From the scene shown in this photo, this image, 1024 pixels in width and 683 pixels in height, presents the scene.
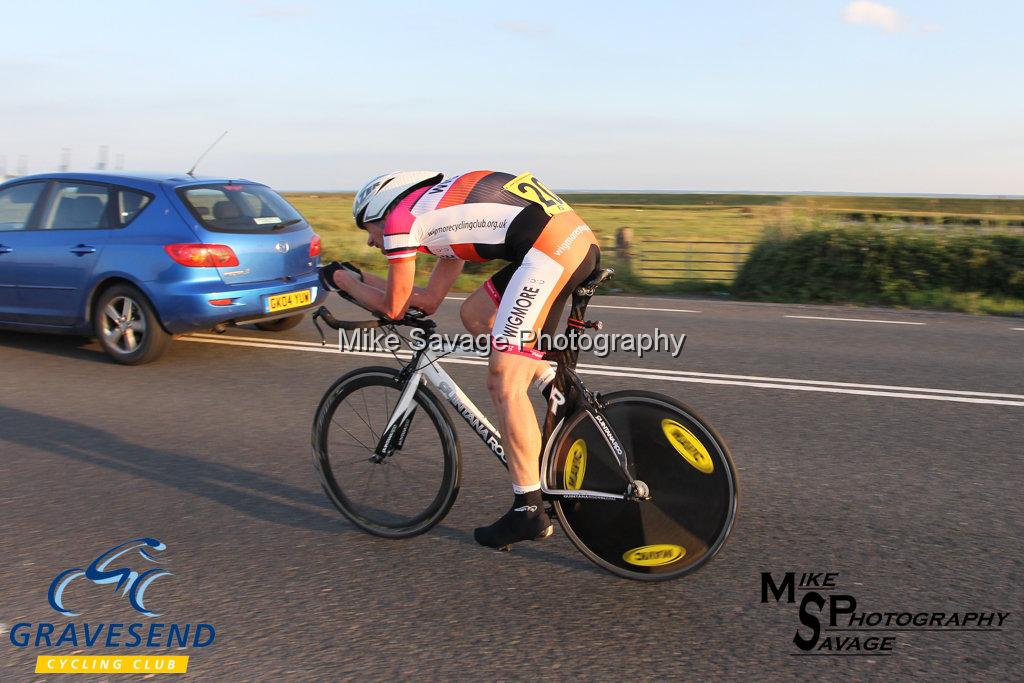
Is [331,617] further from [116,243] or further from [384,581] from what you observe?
[116,243]

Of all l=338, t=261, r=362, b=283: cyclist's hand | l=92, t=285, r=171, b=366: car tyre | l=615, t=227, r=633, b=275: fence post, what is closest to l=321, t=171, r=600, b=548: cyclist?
l=338, t=261, r=362, b=283: cyclist's hand

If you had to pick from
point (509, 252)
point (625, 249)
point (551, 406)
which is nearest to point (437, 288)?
point (509, 252)

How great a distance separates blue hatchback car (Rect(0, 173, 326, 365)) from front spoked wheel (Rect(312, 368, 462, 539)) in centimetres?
396

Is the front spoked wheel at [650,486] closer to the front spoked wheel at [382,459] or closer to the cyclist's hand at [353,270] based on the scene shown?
the front spoked wheel at [382,459]

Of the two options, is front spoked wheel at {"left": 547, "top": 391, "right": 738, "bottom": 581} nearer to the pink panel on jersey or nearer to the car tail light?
the pink panel on jersey

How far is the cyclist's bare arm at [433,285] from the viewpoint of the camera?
13.3 ft

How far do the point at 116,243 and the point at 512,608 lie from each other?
594cm

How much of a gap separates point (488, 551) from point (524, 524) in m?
0.28

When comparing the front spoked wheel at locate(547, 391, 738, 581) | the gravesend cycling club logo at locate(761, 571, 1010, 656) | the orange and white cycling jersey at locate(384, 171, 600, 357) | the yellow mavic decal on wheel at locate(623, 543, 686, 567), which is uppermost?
the orange and white cycling jersey at locate(384, 171, 600, 357)

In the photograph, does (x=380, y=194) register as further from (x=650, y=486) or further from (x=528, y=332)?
(x=650, y=486)

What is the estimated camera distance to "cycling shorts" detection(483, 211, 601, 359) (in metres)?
3.72

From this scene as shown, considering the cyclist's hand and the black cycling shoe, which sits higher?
the cyclist's hand

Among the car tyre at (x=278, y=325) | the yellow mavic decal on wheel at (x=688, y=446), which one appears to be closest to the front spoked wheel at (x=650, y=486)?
the yellow mavic decal on wheel at (x=688, y=446)

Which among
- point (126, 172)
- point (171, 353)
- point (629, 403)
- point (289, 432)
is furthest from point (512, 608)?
point (126, 172)
